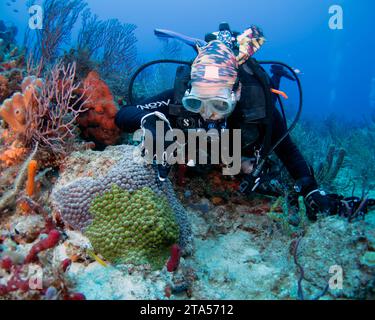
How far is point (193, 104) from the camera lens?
2963 millimetres

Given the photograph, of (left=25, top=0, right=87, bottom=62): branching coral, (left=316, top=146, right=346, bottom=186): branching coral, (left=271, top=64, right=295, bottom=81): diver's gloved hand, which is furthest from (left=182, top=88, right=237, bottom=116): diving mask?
(left=25, top=0, right=87, bottom=62): branching coral

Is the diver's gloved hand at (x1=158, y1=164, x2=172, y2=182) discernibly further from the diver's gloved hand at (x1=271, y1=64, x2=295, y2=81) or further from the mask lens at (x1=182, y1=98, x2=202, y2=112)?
the diver's gloved hand at (x1=271, y1=64, x2=295, y2=81)

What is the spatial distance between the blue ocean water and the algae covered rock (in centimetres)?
6656

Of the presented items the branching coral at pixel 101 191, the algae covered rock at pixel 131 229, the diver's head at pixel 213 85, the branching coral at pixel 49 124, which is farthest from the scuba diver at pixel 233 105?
the branching coral at pixel 49 124

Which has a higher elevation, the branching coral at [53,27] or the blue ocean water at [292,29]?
the blue ocean water at [292,29]

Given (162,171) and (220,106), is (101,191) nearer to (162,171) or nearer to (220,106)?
(162,171)

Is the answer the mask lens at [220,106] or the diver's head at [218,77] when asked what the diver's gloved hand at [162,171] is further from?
the mask lens at [220,106]

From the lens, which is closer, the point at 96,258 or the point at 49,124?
the point at 96,258

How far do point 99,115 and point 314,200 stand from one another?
3.31 meters

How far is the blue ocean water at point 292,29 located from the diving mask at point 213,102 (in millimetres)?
65870

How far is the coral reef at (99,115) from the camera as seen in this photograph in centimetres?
447

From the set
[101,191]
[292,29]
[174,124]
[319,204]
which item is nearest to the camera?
[101,191]

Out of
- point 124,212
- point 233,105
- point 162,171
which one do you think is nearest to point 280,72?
point 233,105
